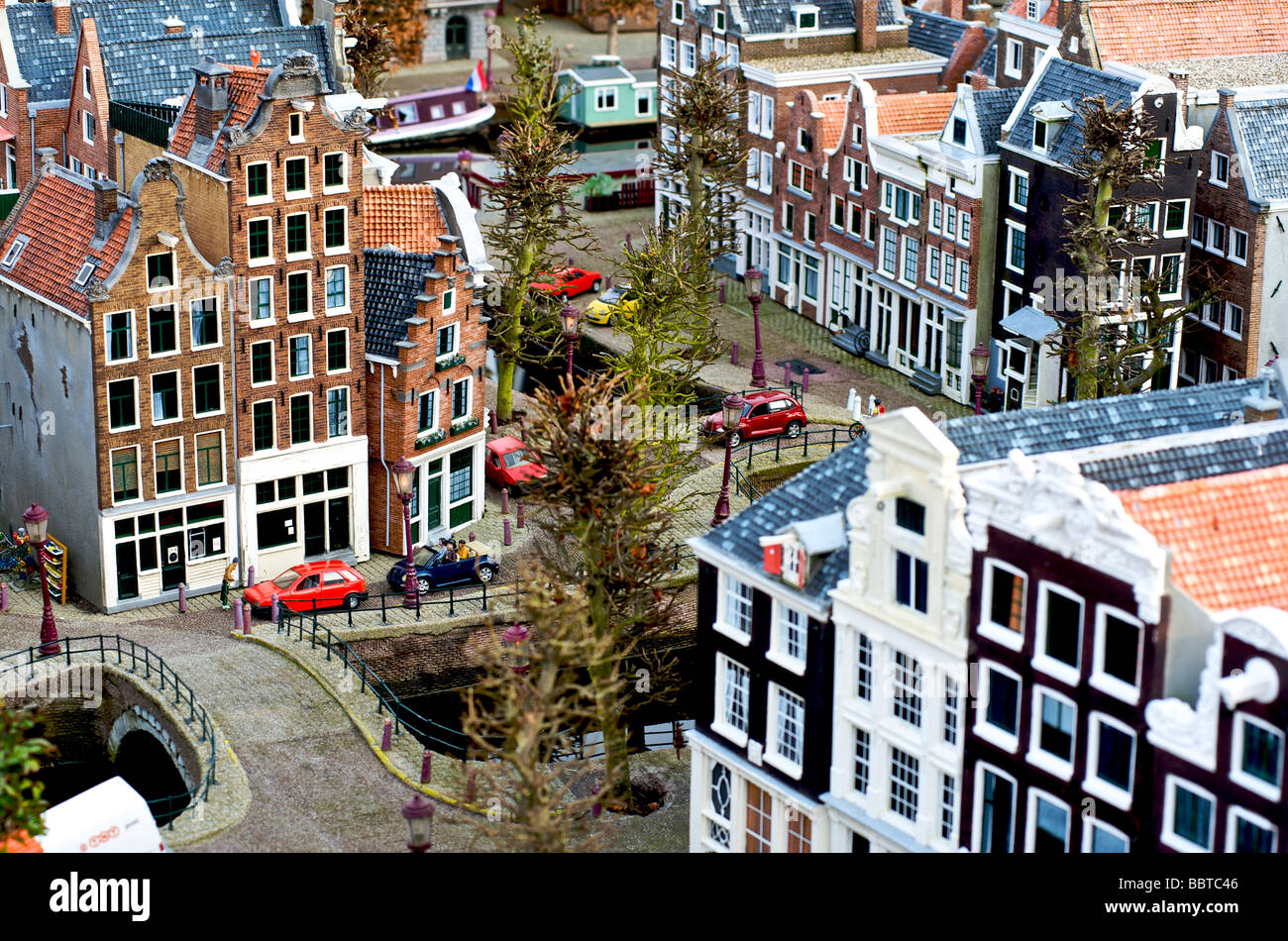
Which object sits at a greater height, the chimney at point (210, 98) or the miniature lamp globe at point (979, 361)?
the chimney at point (210, 98)

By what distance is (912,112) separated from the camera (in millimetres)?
102562

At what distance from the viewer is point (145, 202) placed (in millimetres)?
74500

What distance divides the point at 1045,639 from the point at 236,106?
123 feet

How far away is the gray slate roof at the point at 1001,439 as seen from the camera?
57.0m

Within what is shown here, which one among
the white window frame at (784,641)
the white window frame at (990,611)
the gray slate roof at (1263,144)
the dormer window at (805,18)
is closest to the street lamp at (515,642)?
the white window frame at (784,641)

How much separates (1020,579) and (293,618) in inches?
1274

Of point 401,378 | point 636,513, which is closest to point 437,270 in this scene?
point 401,378

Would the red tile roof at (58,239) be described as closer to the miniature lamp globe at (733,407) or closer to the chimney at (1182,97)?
the miniature lamp globe at (733,407)

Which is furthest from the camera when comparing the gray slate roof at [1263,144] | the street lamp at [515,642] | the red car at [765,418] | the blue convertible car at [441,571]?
the red car at [765,418]

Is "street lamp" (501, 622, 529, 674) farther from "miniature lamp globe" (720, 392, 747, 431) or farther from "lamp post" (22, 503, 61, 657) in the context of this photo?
"miniature lamp globe" (720, 392, 747, 431)

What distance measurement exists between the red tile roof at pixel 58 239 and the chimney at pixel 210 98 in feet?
14.0

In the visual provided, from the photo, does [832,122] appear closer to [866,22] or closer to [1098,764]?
[866,22]

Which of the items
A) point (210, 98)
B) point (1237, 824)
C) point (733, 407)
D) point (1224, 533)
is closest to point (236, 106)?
point (210, 98)
